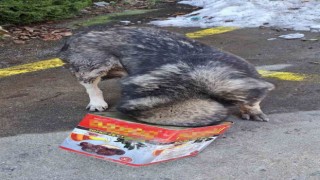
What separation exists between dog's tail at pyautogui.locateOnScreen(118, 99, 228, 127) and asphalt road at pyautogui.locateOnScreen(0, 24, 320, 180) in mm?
163

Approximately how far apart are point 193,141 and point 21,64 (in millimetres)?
3474

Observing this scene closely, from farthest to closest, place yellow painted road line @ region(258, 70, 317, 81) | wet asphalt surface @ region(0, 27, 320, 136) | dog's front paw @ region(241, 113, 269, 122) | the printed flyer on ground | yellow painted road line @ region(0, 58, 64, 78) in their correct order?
yellow painted road line @ region(0, 58, 64, 78) → yellow painted road line @ region(258, 70, 317, 81) → wet asphalt surface @ region(0, 27, 320, 136) → dog's front paw @ region(241, 113, 269, 122) → the printed flyer on ground

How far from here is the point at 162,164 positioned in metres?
2.93

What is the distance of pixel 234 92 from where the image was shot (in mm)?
3234

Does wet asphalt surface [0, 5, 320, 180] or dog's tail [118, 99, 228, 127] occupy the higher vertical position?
dog's tail [118, 99, 228, 127]

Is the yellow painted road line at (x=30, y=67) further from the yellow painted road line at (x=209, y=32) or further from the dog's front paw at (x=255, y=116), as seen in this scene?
the dog's front paw at (x=255, y=116)

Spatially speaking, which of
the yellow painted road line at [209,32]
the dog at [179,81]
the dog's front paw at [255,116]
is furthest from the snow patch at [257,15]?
the dog at [179,81]

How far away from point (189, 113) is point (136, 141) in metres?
0.39

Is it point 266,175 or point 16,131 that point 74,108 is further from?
point 266,175

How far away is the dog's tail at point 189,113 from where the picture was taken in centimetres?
325

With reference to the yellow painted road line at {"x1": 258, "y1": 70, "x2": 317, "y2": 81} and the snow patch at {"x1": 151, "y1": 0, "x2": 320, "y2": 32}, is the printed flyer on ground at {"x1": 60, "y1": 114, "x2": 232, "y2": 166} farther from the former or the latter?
the snow patch at {"x1": 151, "y1": 0, "x2": 320, "y2": 32}

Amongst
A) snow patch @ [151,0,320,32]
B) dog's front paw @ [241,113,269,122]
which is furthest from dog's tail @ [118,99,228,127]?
snow patch @ [151,0,320,32]

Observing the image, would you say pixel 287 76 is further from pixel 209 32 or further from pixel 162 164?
pixel 209 32

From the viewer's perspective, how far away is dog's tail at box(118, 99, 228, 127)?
3.25 metres
